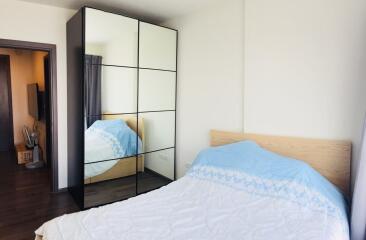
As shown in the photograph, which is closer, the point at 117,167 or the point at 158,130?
the point at 117,167

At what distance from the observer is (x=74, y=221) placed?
1655 mm

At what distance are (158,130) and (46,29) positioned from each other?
6.43 ft

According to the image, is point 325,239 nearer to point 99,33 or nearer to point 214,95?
point 214,95

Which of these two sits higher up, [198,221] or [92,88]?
[92,88]

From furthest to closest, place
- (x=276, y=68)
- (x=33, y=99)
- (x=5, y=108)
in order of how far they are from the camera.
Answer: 1. (x=5, y=108)
2. (x=33, y=99)
3. (x=276, y=68)

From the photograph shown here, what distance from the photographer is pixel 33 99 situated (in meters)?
5.18

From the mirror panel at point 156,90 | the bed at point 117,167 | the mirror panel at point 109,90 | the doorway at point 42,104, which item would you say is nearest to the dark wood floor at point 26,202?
the doorway at point 42,104

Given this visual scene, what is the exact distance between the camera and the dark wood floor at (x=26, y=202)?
2615 mm

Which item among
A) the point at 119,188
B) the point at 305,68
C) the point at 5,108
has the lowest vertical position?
the point at 119,188

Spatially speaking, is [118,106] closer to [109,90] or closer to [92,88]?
[109,90]

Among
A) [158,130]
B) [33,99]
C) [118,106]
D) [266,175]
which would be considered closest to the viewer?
[266,175]

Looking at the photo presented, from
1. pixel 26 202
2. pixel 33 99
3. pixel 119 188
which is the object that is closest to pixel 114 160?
pixel 119 188

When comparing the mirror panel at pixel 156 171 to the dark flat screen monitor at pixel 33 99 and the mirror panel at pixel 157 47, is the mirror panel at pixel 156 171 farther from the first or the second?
the dark flat screen monitor at pixel 33 99

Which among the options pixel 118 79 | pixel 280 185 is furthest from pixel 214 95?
pixel 280 185
